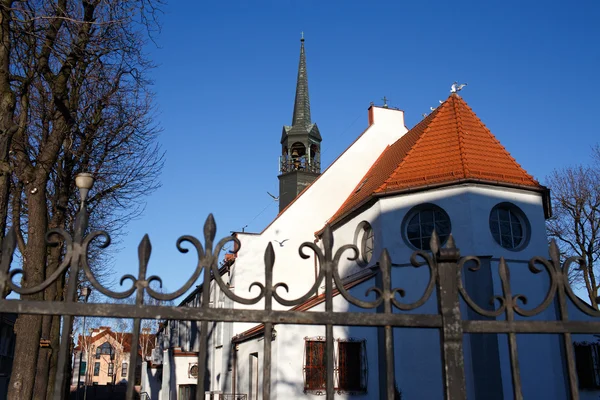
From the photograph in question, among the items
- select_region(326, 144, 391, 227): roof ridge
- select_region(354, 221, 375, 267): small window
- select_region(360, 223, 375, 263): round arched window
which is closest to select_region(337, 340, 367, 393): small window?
select_region(354, 221, 375, 267): small window

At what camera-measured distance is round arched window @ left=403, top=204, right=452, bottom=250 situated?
49.7ft

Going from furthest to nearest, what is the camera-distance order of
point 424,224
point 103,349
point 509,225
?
point 103,349
point 424,224
point 509,225

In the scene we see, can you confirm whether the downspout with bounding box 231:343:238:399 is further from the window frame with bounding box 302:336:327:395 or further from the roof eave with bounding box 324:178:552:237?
the roof eave with bounding box 324:178:552:237

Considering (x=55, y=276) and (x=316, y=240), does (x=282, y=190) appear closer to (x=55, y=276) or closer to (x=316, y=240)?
(x=316, y=240)

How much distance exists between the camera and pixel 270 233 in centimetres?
2078

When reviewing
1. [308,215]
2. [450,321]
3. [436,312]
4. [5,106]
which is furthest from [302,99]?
[450,321]

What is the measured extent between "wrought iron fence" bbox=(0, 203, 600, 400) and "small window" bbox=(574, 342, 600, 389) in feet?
39.6

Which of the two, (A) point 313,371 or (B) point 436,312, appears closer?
(A) point 313,371

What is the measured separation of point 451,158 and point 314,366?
716cm

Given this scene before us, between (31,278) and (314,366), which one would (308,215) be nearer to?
(314,366)

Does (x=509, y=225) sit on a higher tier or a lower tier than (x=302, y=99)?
lower

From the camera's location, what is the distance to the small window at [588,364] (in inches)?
559

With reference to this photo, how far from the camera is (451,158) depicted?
52.8 ft

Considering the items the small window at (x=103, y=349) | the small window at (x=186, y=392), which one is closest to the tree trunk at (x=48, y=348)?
the small window at (x=186, y=392)
